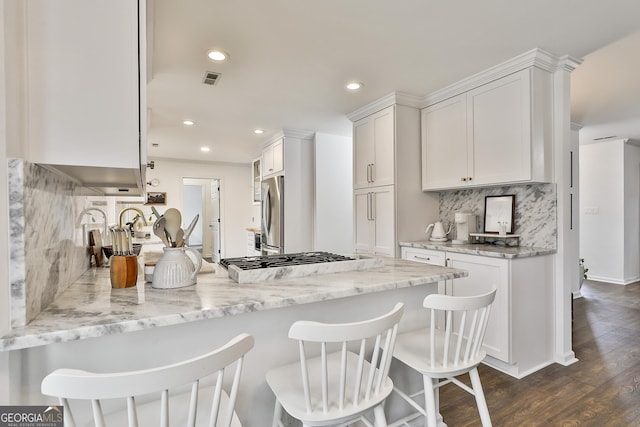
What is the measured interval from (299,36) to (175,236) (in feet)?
4.95

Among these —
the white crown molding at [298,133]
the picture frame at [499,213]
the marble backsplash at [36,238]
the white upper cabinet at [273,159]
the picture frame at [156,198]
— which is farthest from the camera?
the picture frame at [156,198]

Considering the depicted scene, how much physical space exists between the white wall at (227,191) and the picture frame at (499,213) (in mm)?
4530

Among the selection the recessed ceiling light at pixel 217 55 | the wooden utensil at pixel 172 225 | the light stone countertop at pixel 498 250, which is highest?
the recessed ceiling light at pixel 217 55

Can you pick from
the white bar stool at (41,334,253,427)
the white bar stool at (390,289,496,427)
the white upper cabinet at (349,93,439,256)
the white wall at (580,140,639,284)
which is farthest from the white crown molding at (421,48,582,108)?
the white wall at (580,140,639,284)

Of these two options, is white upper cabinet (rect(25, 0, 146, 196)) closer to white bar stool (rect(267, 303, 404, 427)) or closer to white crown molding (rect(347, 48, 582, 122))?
white bar stool (rect(267, 303, 404, 427))

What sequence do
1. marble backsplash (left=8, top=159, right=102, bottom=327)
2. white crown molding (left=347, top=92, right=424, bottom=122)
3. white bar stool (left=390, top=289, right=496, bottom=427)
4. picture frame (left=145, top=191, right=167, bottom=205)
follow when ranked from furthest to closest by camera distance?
picture frame (left=145, top=191, right=167, bottom=205) → white crown molding (left=347, top=92, right=424, bottom=122) → white bar stool (left=390, top=289, right=496, bottom=427) → marble backsplash (left=8, top=159, right=102, bottom=327)

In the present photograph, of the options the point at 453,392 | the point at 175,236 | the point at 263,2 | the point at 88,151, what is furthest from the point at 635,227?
the point at 88,151

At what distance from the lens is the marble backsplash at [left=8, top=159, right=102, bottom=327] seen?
833mm

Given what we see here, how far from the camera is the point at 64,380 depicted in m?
0.64

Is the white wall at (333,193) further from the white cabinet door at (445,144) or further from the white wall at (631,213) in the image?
the white wall at (631,213)

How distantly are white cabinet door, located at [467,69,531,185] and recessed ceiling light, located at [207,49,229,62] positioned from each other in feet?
6.66

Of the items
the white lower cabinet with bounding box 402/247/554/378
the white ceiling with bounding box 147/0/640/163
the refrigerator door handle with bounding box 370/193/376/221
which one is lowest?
the white lower cabinet with bounding box 402/247/554/378

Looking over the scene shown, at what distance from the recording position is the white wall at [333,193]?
4340 mm

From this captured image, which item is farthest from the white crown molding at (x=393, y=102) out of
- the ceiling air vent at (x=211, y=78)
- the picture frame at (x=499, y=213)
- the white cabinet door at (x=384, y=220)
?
the ceiling air vent at (x=211, y=78)
